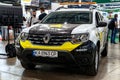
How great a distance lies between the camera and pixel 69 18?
694 centimetres

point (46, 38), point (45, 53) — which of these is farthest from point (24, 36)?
point (45, 53)

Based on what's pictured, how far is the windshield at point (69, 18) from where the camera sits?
6.78 m

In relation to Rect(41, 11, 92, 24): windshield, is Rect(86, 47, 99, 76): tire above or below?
below

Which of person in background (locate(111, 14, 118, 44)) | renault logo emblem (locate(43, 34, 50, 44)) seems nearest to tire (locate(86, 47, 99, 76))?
renault logo emblem (locate(43, 34, 50, 44))

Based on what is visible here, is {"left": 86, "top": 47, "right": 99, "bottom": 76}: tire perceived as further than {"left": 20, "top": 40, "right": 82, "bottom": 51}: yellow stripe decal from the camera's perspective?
Yes

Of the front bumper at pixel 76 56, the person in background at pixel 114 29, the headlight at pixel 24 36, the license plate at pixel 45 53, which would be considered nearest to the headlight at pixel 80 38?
the front bumper at pixel 76 56

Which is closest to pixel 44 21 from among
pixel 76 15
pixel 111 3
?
pixel 76 15

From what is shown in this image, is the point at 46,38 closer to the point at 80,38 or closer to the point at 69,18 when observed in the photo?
the point at 80,38

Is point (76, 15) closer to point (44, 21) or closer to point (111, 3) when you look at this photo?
point (44, 21)

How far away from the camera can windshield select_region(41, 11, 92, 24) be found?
22.2 ft

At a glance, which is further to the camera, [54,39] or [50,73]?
[50,73]

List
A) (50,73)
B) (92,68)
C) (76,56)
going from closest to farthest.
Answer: (76,56) → (92,68) → (50,73)

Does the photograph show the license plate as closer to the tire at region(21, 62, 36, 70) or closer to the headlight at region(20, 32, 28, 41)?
the headlight at region(20, 32, 28, 41)

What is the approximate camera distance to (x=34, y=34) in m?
5.94
